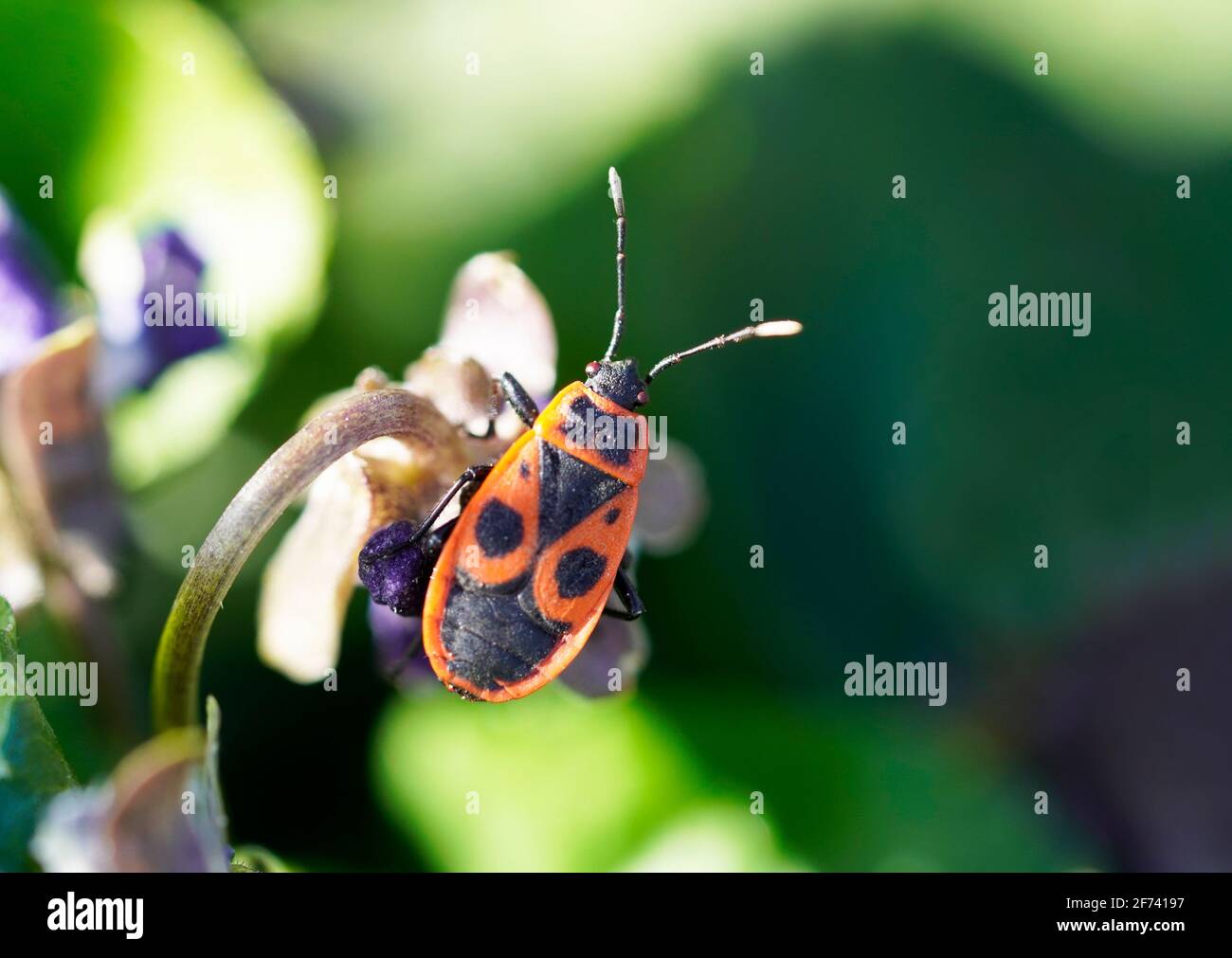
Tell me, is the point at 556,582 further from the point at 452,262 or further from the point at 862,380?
the point at 862,380

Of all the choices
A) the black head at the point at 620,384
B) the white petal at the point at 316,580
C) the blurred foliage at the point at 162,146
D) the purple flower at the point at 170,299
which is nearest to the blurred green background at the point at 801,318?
the blurred foliage at the point at 162,146

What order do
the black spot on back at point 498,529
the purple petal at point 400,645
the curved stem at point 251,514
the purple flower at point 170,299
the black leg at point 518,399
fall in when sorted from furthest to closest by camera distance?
the purple flower at point 170,299
the purple petal at point 400,645
the black leg at point 518,399
the black spot on back at point 498,529
the curved stem at point 251,514

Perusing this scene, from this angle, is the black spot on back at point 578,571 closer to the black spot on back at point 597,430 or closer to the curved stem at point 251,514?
the black spot on back at point 597,430

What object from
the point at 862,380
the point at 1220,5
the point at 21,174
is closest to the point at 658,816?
the point at 862,380

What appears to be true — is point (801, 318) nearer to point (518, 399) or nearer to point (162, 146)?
point (518, 399)

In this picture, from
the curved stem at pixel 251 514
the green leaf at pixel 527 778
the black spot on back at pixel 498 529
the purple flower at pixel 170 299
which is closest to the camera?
the curved stem at pixel 251 514
